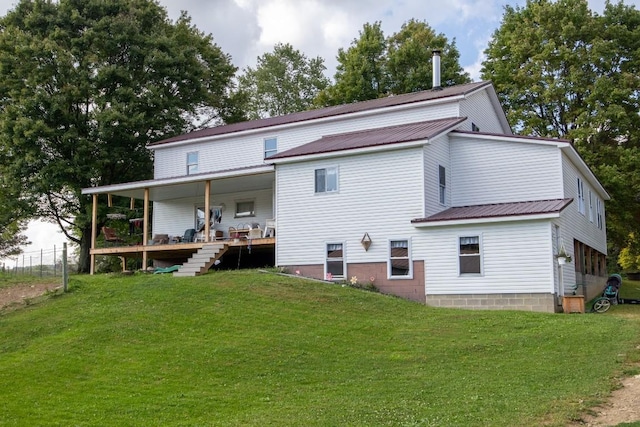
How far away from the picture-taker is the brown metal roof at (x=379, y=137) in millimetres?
23188

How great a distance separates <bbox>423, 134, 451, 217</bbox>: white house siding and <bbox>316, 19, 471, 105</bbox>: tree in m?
21.1

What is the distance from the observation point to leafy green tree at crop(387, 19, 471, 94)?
147 ft

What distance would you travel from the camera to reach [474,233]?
21156 mm

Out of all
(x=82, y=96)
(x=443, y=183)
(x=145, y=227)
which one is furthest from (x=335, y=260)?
(x=82, y=96)

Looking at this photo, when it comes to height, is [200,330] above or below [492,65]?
below

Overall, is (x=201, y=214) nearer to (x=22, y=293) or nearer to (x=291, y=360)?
(x=22, y=293)

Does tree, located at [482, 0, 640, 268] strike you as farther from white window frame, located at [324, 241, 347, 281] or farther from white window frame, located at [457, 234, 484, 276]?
white window frame, located at [324, 241, 347, 281]

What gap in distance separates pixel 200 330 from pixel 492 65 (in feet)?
99.0

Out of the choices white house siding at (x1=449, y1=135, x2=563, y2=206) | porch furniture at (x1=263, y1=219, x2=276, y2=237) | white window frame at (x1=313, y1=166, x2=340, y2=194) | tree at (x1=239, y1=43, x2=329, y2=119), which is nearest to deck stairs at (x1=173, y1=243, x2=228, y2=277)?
porch furniture at (x1=263, y1=219, x2=276, y2=237)

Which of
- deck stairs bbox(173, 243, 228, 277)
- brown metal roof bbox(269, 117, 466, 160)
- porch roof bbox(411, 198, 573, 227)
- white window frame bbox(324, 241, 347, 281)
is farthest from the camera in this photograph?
deck stairs bbox(173, 243, 228, 277)

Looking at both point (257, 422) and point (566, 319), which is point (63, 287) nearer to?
point (257, 422)

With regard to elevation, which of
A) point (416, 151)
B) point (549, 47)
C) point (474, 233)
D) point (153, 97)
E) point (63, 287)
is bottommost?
point (63, 287)

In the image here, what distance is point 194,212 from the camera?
32.0 meters

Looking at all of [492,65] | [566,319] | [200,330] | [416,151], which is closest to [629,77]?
[492,65]
